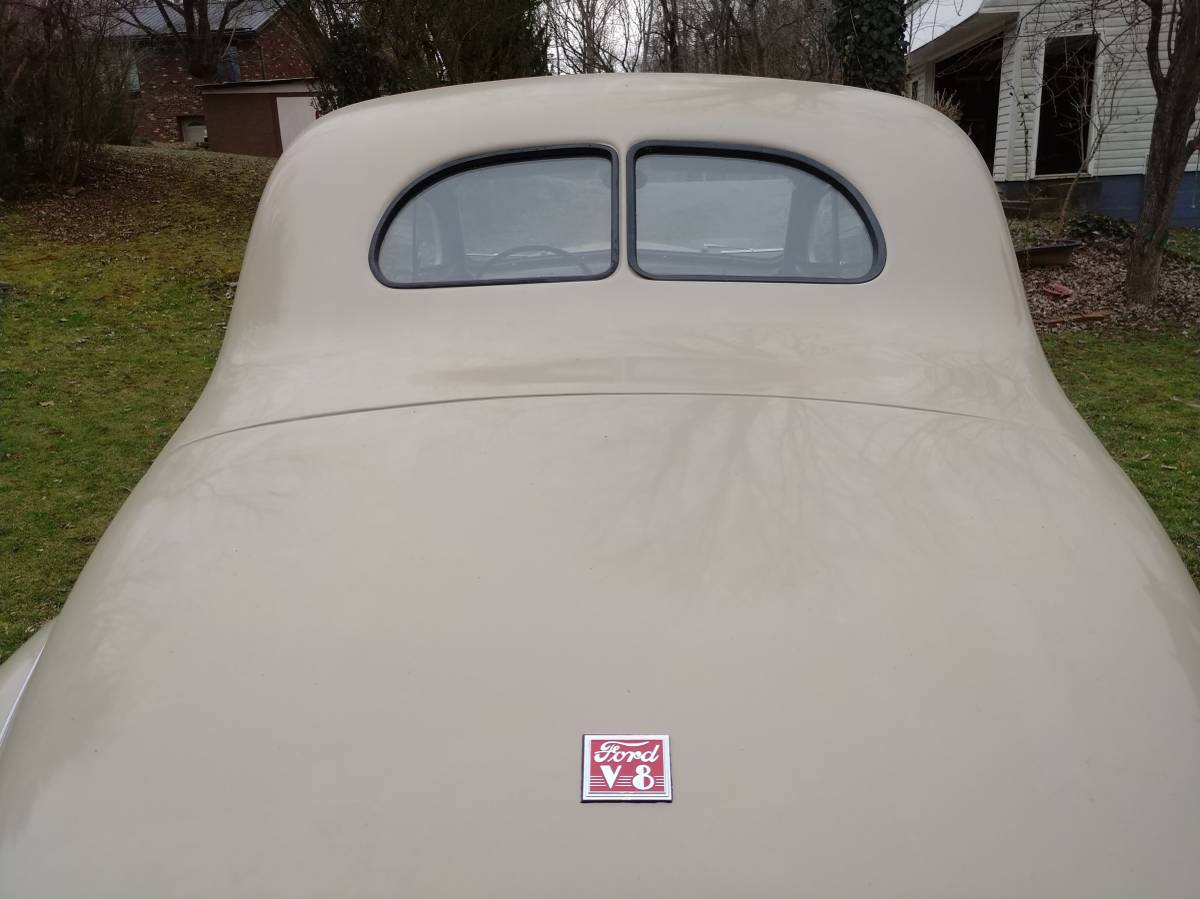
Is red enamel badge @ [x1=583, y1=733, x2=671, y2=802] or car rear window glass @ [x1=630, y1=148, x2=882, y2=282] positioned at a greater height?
car rear window glass @ [x1=630, y1=148, x2=882, y2=282]

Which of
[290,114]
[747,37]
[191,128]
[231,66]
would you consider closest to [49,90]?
[747,37]

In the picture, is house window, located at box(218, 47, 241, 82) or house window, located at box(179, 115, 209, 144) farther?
house window, located at box(218, 47, 241, 82)

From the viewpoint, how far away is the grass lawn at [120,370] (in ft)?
16.1

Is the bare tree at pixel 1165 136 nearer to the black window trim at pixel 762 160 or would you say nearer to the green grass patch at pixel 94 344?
the black window trim at pixel 762 160

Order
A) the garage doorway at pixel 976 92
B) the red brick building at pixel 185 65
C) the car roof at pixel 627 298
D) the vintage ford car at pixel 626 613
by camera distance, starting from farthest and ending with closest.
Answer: the red brick building at pixel 185 65 → the garage doorway at pixel 976 92 → the car roof at pixel 627 298 → the vintage ford car at pixel 626 613

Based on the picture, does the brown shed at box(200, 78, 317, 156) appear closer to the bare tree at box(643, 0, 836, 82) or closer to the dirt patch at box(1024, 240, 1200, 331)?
the bare tree at box(643, 0, 836, 82)

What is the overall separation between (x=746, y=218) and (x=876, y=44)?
26.7 feet

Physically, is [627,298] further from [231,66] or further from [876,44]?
[231,66]

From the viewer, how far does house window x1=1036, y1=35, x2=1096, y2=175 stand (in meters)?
14.2

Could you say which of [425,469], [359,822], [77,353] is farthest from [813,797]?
[77,353]

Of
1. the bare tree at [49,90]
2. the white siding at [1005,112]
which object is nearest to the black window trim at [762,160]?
the bare tree at [49,90]

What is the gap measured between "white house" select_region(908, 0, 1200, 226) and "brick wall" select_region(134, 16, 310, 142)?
23.7m

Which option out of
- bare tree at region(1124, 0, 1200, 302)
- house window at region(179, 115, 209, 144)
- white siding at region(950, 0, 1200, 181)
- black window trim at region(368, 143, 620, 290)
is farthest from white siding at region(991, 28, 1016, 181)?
house window at region(179, 115, 209, 144)

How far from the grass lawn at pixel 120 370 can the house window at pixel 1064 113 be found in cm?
761
